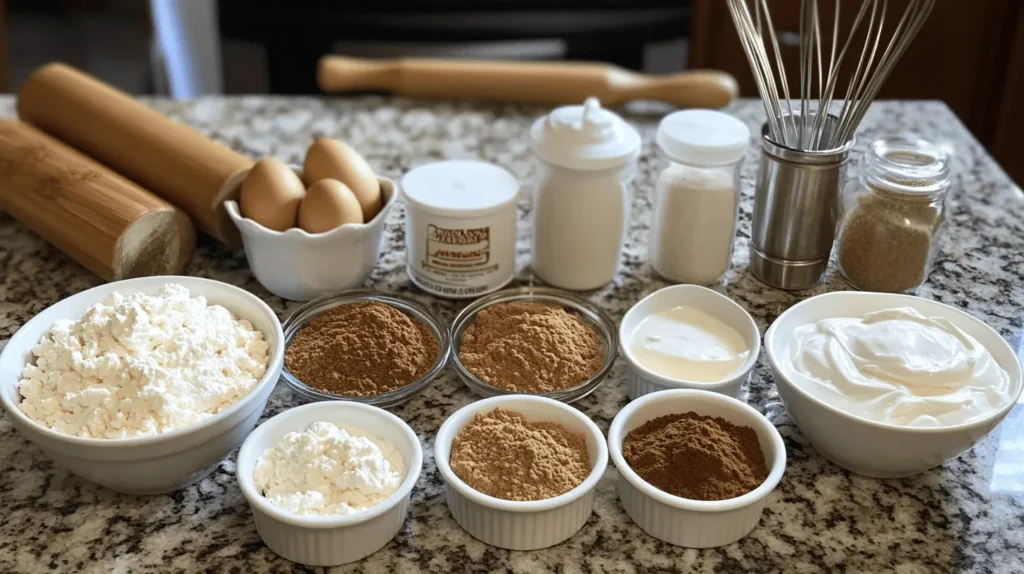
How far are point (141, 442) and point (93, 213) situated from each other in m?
0.37

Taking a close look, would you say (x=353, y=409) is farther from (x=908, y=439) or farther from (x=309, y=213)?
(x=908, y=439)

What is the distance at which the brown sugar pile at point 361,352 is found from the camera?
853 millimetres

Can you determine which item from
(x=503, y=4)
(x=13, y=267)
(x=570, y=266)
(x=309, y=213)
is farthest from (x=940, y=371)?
(x=503, y=4)

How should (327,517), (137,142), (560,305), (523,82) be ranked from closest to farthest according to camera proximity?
1. (327,517)
2. (560,305)
3. (137,142)
4. (523,82)

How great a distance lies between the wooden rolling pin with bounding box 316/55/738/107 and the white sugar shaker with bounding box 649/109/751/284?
0.35m

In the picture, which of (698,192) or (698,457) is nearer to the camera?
(698,457)

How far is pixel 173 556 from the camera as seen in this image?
2.35ft

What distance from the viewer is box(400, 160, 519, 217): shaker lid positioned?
0.95 meters

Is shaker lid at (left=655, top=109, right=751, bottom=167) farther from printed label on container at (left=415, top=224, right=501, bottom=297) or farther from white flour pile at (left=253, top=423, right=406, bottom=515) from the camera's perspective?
white flour pile at (left=253, top=423, right=406, bottom=515)

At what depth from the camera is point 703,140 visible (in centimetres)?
95

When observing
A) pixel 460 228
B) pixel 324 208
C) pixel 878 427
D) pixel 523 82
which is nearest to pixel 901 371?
pixel 878 427

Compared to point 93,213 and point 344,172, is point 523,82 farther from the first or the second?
point 93,213

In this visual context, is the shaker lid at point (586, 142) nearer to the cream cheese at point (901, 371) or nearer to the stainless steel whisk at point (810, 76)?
the stainless steel whisk at point (810, 76)

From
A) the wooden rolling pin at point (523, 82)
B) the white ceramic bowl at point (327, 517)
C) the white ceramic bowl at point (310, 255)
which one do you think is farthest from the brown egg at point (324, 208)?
the wooden rolling pin at point (523, 82)
